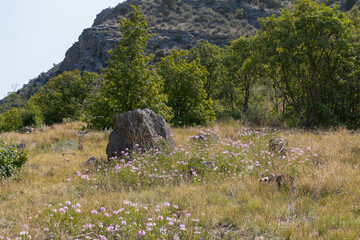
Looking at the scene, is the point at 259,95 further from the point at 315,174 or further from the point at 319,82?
the point at 315,174

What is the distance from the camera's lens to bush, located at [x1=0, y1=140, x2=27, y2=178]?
6.02m

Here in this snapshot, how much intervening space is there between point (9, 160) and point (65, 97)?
19829 mm

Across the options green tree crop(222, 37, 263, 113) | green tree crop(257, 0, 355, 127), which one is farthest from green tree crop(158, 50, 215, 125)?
green tree crop(222, 37, 263, 113)

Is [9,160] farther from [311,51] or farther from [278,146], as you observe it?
[311,51]

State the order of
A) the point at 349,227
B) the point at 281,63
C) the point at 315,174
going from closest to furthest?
1. the point at 349,227
2. the point at 315,174
3. the point at 281,63

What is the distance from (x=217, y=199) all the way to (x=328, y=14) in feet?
39.0

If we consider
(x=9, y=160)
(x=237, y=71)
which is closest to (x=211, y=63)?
(x=237, y=71)

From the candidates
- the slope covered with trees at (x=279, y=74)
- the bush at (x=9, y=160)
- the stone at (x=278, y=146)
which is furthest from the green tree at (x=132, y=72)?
the stone at (x=278, y=146)

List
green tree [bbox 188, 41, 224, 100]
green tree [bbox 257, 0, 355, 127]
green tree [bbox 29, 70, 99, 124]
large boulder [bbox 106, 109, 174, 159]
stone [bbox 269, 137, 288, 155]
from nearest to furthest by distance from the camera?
stone [bbox 269, 137, 288, 155], large boulder [bbox 106, 109, 174, 159], green tree [bbox 257, 0, 355, 127], green tree [bbox 188, 41, 224, 100], green tree [bbox 29, 70, 99, 124]

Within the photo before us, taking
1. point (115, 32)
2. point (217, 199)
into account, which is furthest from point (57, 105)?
point (115, 32)

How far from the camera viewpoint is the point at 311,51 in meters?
12.5

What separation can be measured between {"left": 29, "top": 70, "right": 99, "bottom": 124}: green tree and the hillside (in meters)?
34.8

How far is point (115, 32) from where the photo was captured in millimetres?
71188

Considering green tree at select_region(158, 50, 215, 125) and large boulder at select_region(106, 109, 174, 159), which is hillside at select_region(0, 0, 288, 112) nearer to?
green tree at select_region(158, 50, 215, 125)
